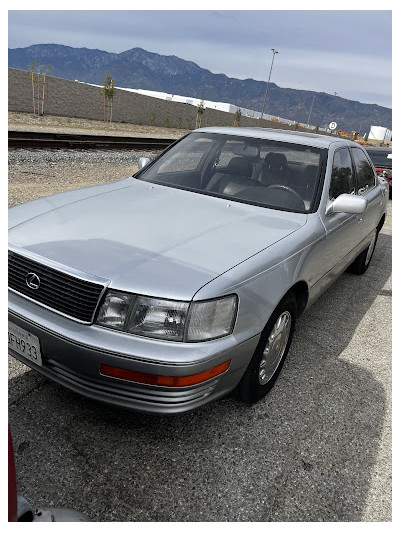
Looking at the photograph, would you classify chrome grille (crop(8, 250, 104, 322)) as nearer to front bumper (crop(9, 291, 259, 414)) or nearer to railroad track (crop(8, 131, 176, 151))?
front bumper (crop(9, 291, 259, 414))

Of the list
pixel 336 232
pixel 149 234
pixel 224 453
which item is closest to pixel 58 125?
pixel 336 232

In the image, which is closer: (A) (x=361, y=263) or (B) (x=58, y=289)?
(B) (x=58, y=289)

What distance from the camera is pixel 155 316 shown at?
206 cm

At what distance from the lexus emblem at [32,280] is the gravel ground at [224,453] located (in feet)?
2.53

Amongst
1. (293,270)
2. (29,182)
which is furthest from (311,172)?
(29,182)

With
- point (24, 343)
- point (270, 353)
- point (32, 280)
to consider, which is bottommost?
point (270, 353)

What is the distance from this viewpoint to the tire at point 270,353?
100 inches

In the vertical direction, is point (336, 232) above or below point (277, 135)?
below

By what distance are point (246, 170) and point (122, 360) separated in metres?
2.05

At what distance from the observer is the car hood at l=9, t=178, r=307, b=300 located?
7.02 ft

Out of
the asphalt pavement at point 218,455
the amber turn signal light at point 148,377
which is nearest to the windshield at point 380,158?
the asphalt pavement at point 218,455

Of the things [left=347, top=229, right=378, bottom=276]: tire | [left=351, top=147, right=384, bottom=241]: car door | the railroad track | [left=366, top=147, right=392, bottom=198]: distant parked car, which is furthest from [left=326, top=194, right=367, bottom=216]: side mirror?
the railroad track

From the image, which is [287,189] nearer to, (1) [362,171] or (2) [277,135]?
(2) [277,135]

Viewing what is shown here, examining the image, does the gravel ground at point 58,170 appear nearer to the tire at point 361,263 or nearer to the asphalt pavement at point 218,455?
the tire at point 361,263
